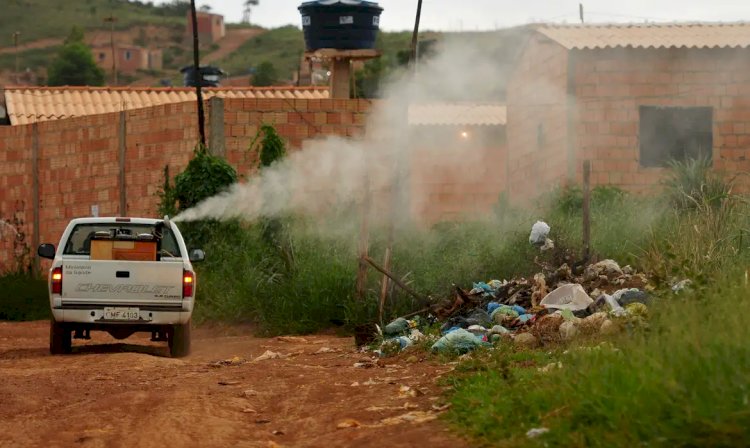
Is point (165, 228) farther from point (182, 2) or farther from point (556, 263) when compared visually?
point (182, 2)

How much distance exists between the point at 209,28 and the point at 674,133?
8270cm

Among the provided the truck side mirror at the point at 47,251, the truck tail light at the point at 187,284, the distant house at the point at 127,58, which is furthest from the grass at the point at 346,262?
the distant house at the point at 127,58

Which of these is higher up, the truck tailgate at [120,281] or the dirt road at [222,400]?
the truck tailgate at [120,281]

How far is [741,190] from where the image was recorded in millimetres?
23484

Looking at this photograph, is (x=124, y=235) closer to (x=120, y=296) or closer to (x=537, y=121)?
(x=120, y=296)

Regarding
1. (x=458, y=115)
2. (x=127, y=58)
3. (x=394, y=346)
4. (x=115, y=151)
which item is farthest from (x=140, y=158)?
(x=127, y=58)

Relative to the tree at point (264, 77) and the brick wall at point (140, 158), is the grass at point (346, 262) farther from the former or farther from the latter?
the tree at point (264, 77)

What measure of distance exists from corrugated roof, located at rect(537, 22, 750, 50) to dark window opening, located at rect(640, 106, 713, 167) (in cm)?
117

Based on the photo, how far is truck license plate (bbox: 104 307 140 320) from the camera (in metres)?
14.9

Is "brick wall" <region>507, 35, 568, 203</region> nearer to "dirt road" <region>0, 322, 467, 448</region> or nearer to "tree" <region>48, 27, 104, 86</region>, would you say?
"dirt road" <region>0, 322, 467, 448</region>

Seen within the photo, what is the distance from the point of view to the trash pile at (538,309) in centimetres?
1223

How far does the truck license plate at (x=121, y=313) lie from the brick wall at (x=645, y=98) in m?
11.4

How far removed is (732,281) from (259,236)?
439 inches

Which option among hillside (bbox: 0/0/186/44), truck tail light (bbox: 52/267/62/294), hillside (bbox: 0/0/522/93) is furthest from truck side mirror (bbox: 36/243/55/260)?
hillside (bbox: 0/0/186/44)
